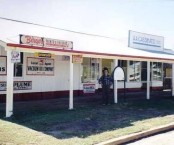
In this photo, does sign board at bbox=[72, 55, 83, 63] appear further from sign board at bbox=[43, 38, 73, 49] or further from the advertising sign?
the advertising sign

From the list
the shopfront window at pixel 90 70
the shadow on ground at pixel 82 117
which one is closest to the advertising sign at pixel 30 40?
the shadow on ground at pixel 82 117

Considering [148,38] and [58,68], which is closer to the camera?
[58,68]

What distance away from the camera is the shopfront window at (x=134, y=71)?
78.8ft

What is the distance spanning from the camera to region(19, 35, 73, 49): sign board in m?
11.8

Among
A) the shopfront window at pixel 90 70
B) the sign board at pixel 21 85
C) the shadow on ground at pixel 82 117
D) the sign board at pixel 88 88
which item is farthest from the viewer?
the shopfront window at pixel 90 70

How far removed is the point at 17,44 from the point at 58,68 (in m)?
6.70

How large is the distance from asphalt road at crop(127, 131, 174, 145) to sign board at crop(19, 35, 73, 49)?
5.30m

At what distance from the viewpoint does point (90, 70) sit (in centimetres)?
2059

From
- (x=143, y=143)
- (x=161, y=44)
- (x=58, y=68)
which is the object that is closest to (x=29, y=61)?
(x=58, y=68)

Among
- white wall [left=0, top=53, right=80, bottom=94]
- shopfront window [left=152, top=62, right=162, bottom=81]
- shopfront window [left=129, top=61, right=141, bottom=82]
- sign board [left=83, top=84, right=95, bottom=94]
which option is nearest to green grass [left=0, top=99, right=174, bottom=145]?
white wall [left=0, top=53, right=80, bottom=94]

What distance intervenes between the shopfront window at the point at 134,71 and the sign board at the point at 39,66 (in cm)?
797

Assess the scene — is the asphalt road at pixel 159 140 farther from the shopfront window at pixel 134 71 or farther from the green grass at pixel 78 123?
the shopfront window at pixel 134 71

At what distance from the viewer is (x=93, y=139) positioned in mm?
8758

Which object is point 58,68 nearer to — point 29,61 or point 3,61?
point 29,61
